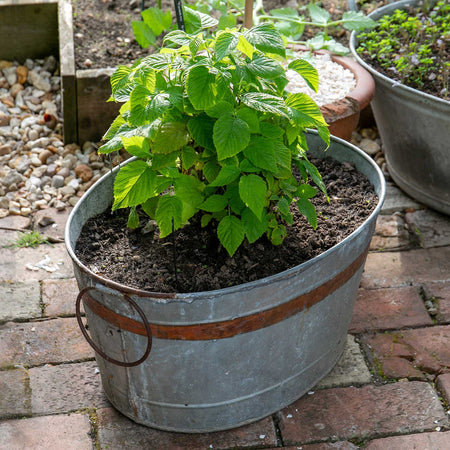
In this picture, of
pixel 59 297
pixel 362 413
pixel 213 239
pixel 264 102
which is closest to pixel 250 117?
pixel 264 102

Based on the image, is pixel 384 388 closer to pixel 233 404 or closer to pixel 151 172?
pixel 233 404

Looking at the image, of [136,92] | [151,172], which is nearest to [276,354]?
[151,172]

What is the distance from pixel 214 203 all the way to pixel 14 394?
3.13 feet

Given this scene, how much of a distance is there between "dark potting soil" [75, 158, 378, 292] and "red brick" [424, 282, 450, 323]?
580 mm

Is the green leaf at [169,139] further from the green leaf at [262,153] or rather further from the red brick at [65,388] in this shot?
the red brick at [65,388]

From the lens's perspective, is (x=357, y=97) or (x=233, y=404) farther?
(x=357, y=97)

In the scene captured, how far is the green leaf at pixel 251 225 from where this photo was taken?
1870 millimetres

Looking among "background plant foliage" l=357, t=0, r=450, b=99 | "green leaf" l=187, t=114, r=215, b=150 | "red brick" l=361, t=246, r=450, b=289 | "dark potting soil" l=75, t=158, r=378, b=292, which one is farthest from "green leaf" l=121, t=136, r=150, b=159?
"background plant foliage" l=357, t=0, r=450, b=99

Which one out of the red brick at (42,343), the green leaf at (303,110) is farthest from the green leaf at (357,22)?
the red brick at (42,343)

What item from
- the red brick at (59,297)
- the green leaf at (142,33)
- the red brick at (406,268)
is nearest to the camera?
the green leaf at (142,33)

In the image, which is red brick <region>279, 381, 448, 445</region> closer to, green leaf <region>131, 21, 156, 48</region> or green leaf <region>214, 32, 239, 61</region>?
green leaf <region>214, 32, 239, 61</region>

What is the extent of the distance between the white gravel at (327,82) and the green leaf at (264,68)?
0.98 m

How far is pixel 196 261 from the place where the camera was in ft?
6.63

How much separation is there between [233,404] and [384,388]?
1.72 feet
